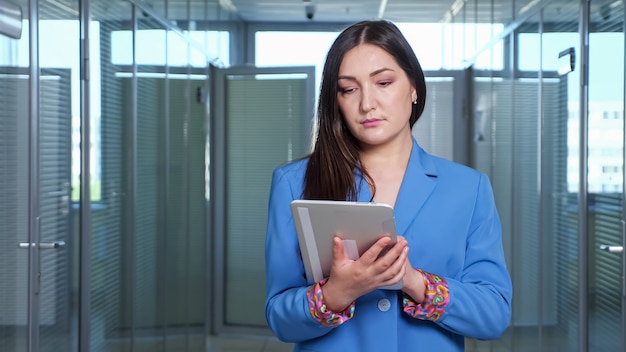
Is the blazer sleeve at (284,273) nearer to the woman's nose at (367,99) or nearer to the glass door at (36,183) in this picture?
the woman's nose at (367,99)

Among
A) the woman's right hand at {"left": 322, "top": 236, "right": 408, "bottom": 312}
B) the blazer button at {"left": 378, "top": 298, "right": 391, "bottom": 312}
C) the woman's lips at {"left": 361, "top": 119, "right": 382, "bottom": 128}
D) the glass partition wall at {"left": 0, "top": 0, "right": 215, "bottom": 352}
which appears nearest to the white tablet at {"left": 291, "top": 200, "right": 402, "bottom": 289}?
the woman's right hand at {"left": 322, "top": 236, "right": 408, "bottom": 312}

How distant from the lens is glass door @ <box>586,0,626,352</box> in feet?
9.55

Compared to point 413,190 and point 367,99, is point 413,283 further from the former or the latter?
point 367,99

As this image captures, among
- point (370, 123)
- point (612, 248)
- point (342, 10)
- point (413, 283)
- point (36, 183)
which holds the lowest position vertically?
point (612, 248)

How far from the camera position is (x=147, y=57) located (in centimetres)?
396

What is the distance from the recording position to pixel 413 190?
134 cm

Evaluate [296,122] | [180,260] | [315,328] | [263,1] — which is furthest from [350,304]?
[263,1]

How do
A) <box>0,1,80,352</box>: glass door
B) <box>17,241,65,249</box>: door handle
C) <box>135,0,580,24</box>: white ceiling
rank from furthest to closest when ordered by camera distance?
<box>135,0,580,24</box>: white ceiling → <box>17,241,65,249</box>: door handle → <box>0,1,80,352</box>: glass door

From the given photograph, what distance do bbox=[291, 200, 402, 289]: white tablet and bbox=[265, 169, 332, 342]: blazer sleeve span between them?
7 cm

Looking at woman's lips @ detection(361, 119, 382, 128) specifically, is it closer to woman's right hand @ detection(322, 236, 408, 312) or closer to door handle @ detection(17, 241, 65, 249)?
woman's right hand @ detection(322, 236, 408, 312)

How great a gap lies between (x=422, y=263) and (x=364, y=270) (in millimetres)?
211

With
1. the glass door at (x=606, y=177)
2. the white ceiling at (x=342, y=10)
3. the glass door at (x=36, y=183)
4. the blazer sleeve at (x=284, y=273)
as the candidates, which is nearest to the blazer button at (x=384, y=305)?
the blazer sleeve at (x=284, y=273)

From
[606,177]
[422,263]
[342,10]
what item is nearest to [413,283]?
[422,263]

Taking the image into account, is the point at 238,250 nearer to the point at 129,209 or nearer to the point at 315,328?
the point at 129,209
